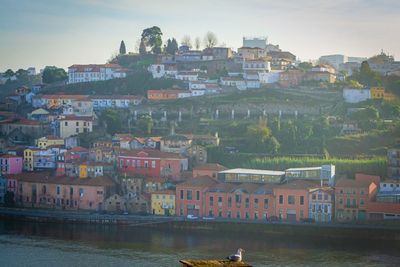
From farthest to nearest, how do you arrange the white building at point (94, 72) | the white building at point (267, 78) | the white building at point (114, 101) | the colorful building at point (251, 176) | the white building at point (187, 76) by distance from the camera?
the white building at point (94, 72)
the white building at point (187, 76)
the white building at point (267, 78)
the white building at point (114, 101)
the colorful building at point (251, 176)

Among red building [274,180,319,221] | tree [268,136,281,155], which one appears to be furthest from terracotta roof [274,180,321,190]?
tree [268,136,281,155]

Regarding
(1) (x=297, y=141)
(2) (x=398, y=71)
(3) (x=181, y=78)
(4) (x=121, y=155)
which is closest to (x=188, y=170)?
(4) (x=121, y=155)

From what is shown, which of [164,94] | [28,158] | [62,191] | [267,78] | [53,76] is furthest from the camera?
[53,76]

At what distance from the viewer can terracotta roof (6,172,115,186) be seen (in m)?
27.8

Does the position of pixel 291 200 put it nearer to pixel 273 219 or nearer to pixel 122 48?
pixel 273 219

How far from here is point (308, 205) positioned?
81.4 ft

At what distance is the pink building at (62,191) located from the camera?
27594mm

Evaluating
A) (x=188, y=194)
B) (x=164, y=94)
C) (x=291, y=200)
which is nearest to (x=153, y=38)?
(x=164, y=94)

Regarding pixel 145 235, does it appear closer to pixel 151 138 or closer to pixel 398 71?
pixel 151 138

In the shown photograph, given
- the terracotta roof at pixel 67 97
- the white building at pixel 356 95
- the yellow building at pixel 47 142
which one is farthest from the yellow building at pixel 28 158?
the white building at pixel 356 95

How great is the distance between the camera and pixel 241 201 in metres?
25.5

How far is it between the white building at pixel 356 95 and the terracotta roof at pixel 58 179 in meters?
10.8

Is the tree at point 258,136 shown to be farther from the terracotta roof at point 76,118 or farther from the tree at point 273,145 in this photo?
the terracotta roof at point 76,118

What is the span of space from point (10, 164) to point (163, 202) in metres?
7.19
